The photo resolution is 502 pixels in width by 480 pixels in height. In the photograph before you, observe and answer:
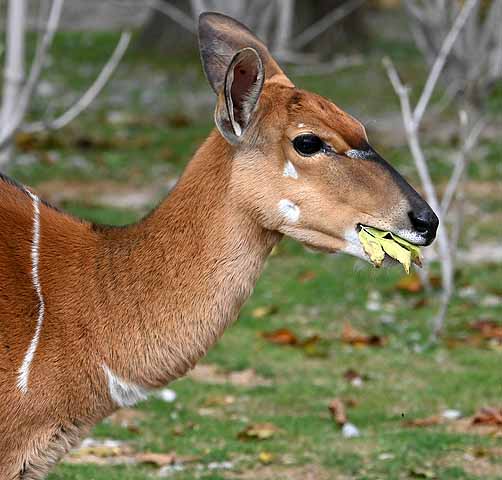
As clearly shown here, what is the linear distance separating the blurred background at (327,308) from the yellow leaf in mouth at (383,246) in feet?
1.54

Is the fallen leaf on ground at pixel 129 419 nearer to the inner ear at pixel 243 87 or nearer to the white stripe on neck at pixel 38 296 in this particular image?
the white stripe on neck at pixel 38 296

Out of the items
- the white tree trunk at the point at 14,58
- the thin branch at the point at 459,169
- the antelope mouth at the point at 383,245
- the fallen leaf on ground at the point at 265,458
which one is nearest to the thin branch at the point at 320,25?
the thin branch at the point at 459,169

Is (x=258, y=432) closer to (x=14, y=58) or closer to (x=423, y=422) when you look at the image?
(x=423, y=422)

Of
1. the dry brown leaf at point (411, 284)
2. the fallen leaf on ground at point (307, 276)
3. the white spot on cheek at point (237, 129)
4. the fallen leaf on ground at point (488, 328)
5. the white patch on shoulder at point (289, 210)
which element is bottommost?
the fallen leaf on ground at point (307, 276)

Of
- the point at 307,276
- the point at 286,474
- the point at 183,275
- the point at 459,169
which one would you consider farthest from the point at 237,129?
the point at 307,276

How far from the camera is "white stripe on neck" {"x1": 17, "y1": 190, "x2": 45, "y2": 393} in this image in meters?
4.24

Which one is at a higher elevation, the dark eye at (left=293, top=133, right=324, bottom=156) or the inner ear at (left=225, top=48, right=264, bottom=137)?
the inner ear at (left=225, top=48, right=264, bottom=137)

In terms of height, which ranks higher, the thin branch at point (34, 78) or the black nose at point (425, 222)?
the black nose at point (425, 222)

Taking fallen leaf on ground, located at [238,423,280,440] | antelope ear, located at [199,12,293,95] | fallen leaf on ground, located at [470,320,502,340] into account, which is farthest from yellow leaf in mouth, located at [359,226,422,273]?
fallen leaf on ground, located at [470,320,502,340]

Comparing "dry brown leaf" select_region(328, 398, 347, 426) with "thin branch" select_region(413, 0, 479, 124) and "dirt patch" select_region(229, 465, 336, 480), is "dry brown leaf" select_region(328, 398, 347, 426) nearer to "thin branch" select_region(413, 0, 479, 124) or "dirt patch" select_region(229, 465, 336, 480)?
"dirt patch" select_region(229, 465, 336, 480)

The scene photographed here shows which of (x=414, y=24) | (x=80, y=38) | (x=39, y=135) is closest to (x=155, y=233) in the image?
(x=414, y=24)

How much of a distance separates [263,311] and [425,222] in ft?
17.0

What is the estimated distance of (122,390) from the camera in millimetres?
4410

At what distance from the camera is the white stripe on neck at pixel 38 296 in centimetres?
424
